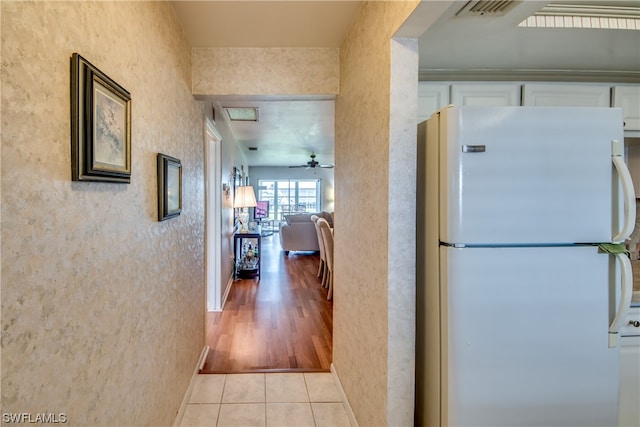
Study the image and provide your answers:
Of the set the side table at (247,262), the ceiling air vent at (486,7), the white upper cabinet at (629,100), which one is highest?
the ceiling air vent at (486,7)

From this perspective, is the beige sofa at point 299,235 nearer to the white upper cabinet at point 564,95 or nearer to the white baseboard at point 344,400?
the white baseboard at point 344,400

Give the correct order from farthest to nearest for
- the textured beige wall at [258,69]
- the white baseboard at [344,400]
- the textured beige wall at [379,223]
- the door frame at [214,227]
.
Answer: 1. the door frame at [214,227]
2. the textured beige wall at [258,69]
3. the white baseboard at [344,400]
4. the textured beige wall at [379,223]

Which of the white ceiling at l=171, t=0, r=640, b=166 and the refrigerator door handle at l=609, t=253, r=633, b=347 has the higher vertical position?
the white ceiling at l=171, t=0, r=640, b=166

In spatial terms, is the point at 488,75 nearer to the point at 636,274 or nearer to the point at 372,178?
the point at 372,178

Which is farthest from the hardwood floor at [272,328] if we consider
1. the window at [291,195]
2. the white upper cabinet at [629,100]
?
the window at [291,195]

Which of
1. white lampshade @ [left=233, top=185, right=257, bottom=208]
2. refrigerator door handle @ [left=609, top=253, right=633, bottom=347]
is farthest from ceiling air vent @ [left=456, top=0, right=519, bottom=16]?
white lampshade @ [left=233, top=185, right=257, bottom=208]

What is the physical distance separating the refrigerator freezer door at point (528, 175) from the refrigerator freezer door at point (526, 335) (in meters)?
0.09

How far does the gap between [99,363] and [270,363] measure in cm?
178

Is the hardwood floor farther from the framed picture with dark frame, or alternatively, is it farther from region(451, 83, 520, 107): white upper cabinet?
region(451, 83, 520, 107): white upper cabinet

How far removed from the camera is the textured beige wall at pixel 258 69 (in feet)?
7.20

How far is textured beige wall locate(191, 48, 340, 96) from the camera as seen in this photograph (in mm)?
2195

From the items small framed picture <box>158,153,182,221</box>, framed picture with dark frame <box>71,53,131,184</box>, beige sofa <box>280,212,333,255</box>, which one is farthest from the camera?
beige sofa <box>280,212,333,255</box>

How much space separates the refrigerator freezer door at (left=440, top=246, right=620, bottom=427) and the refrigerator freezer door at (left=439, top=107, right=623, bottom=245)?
3.4 inches

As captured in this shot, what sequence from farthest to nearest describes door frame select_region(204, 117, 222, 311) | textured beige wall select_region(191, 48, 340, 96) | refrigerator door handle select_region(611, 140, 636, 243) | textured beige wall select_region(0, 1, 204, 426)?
door frame select_region(204, 117, 222, 311), textured beige wall select_region(191, 48, 340, 96), refrigerator door handle select_region(611, 140, 636, 243), textured beige wall select_region(0, 1, 204, 426)
